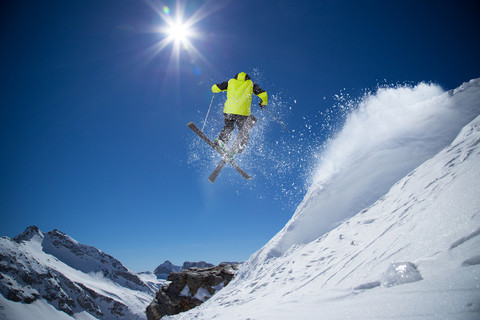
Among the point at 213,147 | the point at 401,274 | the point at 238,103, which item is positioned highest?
the point at 238,103

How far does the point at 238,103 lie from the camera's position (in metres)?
9.48

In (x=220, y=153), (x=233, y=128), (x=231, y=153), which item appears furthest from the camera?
(x=220, y=153)

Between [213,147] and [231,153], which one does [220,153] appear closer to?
[213,147]

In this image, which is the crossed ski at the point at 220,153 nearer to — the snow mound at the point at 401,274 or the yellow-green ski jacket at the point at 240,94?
the yellow-green ski jacket at the point at 240,94

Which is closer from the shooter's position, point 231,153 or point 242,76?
point 242,76

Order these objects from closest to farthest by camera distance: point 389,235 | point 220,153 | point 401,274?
point 401,274, point 389,235, point 220,153

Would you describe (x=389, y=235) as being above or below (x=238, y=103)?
below

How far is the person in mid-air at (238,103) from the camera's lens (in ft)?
31.1

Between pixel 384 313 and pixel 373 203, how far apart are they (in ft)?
22.3

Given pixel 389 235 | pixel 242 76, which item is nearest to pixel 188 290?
pixel 242 76

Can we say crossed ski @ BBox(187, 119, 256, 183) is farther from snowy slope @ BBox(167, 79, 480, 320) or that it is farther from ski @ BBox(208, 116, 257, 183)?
snowy slope @ BBox(167, 79, 480, 320)

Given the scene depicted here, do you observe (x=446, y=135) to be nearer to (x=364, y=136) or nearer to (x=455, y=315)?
(x=364, y=136)

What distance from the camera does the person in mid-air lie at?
9.49 meters

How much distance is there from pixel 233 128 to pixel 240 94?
57.0 inches
